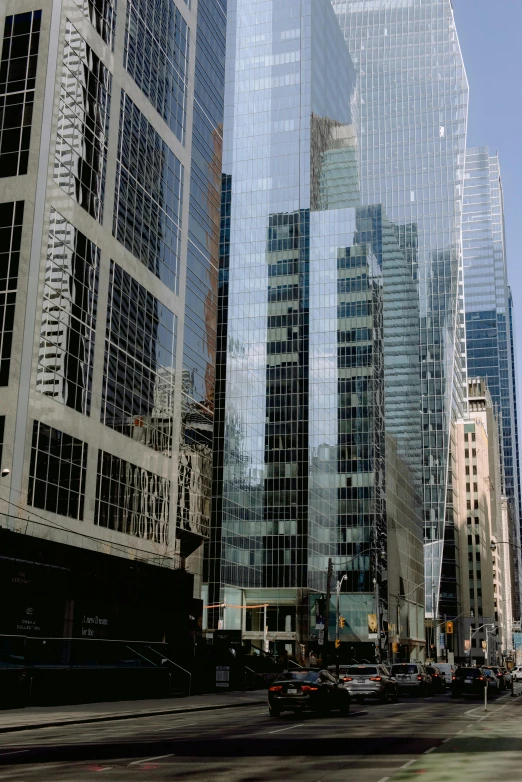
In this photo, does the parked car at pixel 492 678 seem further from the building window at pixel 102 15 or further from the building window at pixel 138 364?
the building window at pixel 102 15

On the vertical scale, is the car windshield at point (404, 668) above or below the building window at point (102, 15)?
below

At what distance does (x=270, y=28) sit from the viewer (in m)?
142

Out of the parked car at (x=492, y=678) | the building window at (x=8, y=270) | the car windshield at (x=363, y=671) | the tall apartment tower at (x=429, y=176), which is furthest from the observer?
the tall apartment tower at (x=429, y=176)

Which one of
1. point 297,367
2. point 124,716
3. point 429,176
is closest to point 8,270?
point 124,716

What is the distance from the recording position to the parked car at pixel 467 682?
5022 cm

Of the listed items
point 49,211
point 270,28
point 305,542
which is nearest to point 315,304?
point 305,542

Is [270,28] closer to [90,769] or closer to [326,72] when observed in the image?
[326,72]

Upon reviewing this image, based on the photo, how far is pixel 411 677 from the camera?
50906 millimetres

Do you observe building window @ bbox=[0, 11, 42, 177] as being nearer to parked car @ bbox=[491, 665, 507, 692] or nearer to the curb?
the curb

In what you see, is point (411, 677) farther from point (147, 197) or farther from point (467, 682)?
point (147, 197)

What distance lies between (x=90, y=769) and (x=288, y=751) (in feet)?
15.5

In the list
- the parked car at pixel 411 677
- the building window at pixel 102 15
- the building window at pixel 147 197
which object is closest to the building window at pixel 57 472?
the building window at pixel 147 197

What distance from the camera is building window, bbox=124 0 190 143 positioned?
5788 centimetres

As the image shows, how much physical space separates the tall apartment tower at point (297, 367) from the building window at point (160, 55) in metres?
62.0
